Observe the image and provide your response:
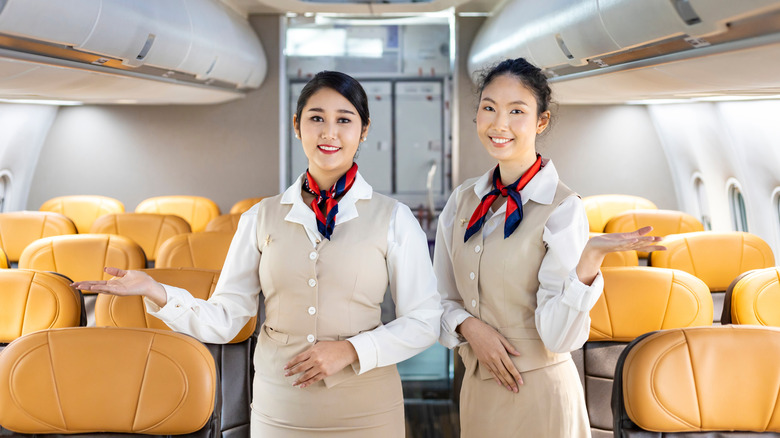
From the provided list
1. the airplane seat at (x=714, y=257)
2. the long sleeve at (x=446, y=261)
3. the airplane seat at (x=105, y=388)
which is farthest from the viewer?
the airplane seat at (x=714, y=257)

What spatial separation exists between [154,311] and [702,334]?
5.15ft

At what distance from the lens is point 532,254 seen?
2074mm

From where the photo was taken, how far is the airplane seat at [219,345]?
11.0 ft

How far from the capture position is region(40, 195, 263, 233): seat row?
8625mm

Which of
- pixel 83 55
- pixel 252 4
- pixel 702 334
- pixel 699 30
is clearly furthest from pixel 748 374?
pixel 252 4

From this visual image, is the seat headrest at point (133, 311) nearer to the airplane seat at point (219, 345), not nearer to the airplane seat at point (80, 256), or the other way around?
the airplane seat at point (219, 345)

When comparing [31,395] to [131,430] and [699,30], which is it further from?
[699,30]

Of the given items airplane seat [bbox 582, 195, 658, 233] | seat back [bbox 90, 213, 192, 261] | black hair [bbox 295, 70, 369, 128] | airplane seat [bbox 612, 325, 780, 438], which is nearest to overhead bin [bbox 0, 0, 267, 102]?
seat back [bbox 90, 213, 192, 261]

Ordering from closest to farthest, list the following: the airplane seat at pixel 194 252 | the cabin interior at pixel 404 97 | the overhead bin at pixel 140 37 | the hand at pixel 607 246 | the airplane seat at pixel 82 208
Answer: the hand at pixel 607 246
the overhead bin at pixel 140 37
the cabin interior at pixel 404 97
the airplane seat at pixel 194 252
the airplane seat at pixel 82 208

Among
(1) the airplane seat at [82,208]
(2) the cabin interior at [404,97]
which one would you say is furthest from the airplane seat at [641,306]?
(1) the airplane seat at [82,208]

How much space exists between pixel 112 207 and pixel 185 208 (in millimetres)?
838

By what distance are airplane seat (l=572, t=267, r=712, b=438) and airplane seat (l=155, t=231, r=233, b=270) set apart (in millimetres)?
2471

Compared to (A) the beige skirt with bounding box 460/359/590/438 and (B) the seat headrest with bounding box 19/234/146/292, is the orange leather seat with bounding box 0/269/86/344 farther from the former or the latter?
(A) the beige skirt with bounding box 460/359/590/438

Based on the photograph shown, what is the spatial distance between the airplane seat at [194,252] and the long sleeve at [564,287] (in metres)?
3.10
